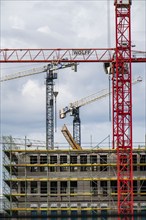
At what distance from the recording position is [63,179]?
74.1 metres

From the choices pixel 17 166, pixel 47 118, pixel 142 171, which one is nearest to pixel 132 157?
pixel 142 171

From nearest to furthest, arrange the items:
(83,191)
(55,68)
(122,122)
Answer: (122,122) → (83,191) → (55,68)

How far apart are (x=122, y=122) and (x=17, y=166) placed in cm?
1296

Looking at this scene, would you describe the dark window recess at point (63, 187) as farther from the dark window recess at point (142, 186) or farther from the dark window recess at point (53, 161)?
the dark window recess at point (142, 186)

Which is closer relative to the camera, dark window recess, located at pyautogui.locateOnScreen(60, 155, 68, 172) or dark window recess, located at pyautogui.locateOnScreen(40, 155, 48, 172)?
dark window recess, located at pyautogui.locateOnScreen(40, 155, 48, 172)

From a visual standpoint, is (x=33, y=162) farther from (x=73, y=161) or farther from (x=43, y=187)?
(x=73, y=161)

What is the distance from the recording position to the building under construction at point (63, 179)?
73250mm

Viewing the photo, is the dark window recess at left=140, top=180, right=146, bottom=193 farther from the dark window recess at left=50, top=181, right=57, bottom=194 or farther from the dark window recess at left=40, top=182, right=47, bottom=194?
the dark window recess at left=40, top=182, right=47, bottom=194

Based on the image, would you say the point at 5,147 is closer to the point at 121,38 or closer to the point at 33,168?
the point at 33,168

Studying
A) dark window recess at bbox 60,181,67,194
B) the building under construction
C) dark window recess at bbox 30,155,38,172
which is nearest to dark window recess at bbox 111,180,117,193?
the building under construction

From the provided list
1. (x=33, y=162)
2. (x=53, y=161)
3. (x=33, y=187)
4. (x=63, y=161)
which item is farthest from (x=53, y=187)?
(x=33, y=162)

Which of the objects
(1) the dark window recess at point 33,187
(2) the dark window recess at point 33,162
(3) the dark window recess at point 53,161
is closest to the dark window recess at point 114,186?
(3) the dark window recess at point 53,161

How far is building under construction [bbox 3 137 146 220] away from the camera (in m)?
73.2

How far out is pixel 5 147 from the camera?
73750 millimetres
